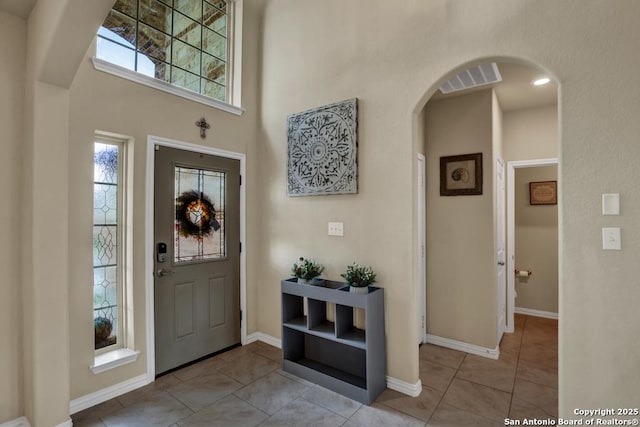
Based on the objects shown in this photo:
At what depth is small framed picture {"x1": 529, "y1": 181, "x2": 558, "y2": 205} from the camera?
448cm

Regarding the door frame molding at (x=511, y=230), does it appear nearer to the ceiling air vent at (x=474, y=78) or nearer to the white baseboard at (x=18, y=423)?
the ceiling air vent at (x=474, y=78)

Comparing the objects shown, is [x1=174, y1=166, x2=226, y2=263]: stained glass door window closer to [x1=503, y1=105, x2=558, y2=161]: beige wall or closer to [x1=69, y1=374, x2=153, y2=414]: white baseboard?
[x1=69, y1=374, x2=153, y2=414]: white baseboard

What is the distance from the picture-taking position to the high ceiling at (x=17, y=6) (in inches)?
75.3

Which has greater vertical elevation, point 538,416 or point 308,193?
point 308,193

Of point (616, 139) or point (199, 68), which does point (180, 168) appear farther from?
point (616, 139)

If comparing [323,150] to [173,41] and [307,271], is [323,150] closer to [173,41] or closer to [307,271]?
[307,271]

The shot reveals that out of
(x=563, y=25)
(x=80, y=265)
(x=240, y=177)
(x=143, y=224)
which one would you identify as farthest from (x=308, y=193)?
(x=563, y=25)

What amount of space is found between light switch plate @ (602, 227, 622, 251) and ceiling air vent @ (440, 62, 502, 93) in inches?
62.1

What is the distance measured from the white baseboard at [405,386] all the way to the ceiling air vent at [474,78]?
2.57 m

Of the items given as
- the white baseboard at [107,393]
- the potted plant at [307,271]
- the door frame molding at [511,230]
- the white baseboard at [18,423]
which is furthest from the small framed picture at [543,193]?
the white baseboard at [18,423]

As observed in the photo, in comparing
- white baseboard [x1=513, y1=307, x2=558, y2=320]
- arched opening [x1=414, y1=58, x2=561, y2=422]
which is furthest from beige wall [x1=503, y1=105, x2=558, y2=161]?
white baseboard [x1=513, y1=307, x2=558, y2=320]

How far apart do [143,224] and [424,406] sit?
259 cm

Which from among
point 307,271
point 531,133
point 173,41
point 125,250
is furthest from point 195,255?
point 531,133

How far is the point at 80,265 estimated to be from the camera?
228 centimetres
